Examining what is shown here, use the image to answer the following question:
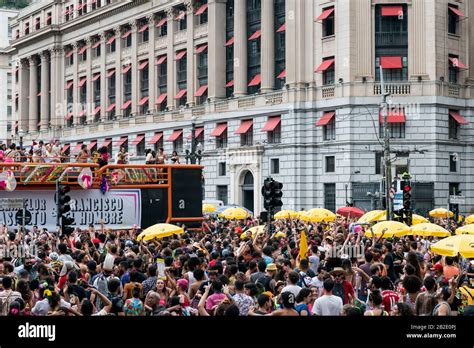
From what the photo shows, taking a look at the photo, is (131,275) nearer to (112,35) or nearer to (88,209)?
(88,209)

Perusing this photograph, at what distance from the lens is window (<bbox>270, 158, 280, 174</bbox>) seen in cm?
6488

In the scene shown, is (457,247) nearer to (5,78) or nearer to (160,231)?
(160,231)

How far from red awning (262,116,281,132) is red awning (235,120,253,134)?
2.12 metres

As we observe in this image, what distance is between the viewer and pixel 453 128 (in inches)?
2425

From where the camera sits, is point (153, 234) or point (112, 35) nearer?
point (153, 234)

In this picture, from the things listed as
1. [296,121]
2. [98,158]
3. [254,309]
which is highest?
[296,121]

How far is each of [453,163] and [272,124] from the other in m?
13.6

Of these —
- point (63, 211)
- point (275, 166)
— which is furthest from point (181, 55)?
point (63, 211)

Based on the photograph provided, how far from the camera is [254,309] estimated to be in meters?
13.0

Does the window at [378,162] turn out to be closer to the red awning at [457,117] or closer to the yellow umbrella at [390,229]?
the red awning at [457,117]

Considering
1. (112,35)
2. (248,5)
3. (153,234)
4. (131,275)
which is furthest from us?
(112,35)

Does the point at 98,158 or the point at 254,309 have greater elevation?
the point at 98,158

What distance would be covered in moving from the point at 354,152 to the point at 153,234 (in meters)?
35.6

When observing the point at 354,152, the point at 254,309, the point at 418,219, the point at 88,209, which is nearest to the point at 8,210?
the point at 88,209
